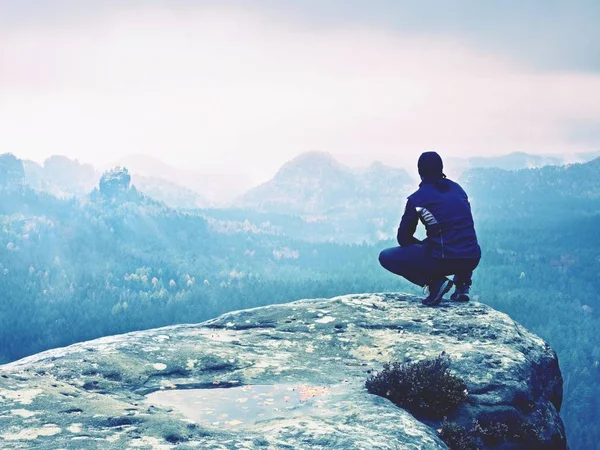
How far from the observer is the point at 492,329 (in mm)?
14883

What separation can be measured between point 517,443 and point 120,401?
7.73 metres

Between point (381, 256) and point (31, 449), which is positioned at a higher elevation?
point (381, 256)

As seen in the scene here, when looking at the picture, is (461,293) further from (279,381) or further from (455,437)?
(279,381)

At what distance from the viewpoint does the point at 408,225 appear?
50.1 feet

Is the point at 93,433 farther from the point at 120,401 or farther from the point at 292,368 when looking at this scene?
the point at 292,368

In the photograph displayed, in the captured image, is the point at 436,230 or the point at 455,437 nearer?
the point at 455,437

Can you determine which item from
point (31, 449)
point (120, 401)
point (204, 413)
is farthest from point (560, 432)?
point (31, 449)

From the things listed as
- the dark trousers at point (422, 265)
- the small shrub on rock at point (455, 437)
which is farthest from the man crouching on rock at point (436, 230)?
the small shrub on rock at point (455, 437)

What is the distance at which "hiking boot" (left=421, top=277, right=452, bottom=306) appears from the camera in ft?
53.3

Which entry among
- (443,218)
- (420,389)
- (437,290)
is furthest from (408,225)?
(420,389)

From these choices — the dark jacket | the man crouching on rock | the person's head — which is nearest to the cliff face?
the man crouching on rock

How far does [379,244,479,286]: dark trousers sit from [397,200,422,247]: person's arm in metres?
0.21

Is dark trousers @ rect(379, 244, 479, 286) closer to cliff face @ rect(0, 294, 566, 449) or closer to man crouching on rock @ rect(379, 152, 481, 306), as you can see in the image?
man crouching on rock @ rect(379, 152, 481, 306)

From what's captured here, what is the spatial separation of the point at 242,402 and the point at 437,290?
7.39 m
